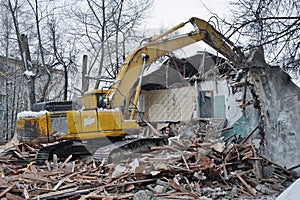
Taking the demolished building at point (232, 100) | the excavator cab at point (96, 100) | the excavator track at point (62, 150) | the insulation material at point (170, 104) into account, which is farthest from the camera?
the insulation material at point (170, 104)

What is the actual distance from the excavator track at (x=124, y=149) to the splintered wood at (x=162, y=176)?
0.20m

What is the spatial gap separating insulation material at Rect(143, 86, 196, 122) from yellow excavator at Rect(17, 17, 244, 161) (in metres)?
6.81

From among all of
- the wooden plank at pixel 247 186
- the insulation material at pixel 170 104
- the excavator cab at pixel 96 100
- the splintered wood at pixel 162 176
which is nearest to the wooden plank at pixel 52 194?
the splintered wood at pixel 162 176

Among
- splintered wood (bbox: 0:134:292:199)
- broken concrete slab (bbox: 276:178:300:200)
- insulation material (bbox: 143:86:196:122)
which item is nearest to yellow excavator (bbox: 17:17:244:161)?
splintered wood (bbox: 0:134:292:199)

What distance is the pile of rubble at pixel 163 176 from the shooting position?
607 centimetres

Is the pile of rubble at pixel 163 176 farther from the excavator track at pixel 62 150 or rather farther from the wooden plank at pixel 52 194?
the excavator track at pixel 62 150

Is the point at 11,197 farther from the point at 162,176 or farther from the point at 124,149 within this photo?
the point at 124,149

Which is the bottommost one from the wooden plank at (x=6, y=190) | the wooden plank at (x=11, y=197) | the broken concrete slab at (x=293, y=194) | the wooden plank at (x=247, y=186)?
the wooden plank at (x=247, y=186)

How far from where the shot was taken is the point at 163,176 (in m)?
6.74

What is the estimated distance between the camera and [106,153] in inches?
309

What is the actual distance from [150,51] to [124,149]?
289 cm

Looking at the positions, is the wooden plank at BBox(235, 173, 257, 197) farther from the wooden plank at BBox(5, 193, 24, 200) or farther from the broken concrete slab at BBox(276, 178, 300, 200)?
the broken concrete slab at BBox(276, 178, 300, 200)

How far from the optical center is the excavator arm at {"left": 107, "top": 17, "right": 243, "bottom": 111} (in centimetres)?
884

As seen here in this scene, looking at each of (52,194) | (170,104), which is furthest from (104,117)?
(170,104)
